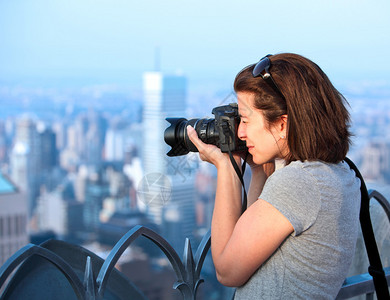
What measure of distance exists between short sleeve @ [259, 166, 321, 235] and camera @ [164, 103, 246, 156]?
7.2 inches

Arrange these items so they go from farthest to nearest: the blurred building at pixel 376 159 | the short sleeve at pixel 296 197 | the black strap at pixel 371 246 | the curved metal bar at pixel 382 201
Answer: the blurred building at pixel 376 159 → the curved metal bar at pixel 382 201 → the black strap at pixel 371 246 → the short sleeve at pixel 296 197

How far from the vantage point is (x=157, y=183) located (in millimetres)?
1146

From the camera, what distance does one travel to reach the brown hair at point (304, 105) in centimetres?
91

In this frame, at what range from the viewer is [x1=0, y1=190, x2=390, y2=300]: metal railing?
907 millimetres

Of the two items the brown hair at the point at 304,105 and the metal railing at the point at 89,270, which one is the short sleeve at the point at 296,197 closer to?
the brown hair at the point at 304,105

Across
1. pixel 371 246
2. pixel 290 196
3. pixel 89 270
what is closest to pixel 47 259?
pixel 89 270

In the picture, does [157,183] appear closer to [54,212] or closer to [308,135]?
[308,135]

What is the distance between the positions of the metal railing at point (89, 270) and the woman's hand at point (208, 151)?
0.67 ft

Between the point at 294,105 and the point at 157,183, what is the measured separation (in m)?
0.41

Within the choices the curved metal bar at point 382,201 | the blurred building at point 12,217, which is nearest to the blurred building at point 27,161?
the blurred building at point 12,217

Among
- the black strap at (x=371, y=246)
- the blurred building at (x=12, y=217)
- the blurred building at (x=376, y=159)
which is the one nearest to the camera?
the black strap at (x=371, y=246)

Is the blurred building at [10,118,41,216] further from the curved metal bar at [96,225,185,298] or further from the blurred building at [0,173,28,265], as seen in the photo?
the curved metal bar at [96,225,185,298]

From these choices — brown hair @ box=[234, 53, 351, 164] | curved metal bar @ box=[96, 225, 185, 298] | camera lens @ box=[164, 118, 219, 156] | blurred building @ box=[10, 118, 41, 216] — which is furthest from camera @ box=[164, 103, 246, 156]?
blurred building @ box=[10, 118, 41, 216]

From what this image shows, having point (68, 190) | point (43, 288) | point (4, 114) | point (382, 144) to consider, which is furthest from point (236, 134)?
point (4, 114)
